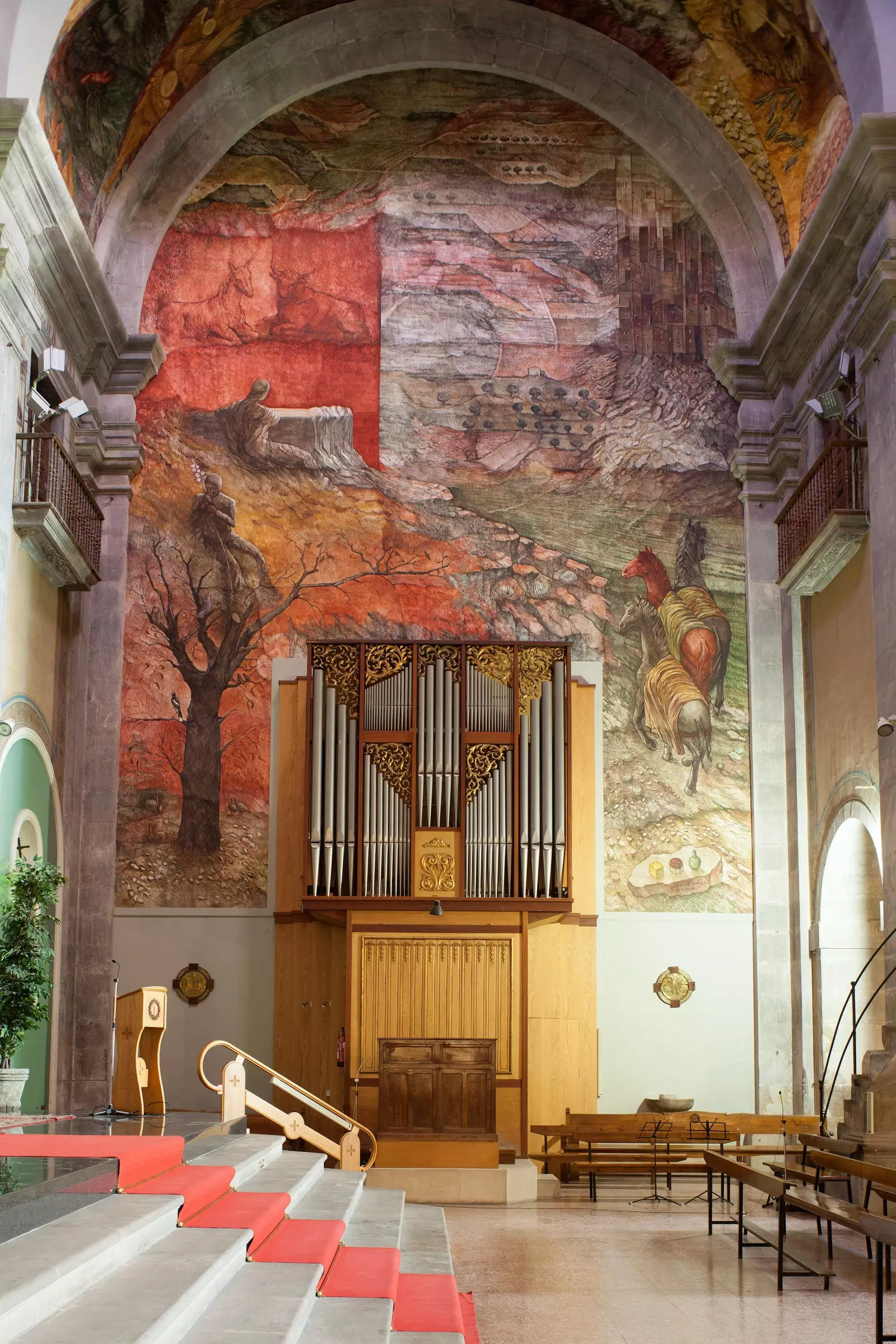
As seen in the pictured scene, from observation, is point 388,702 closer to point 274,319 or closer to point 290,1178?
point 274,319

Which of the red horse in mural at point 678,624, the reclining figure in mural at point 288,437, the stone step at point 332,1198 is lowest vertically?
the stone step at point 332,1198

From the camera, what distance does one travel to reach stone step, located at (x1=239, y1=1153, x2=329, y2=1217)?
26.6 feet

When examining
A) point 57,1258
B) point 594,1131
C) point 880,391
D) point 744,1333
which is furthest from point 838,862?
point 57,1258

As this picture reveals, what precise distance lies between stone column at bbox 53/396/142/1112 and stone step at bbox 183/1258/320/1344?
9.35 m

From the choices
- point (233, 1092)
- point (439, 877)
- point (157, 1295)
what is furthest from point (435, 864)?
point (157, 1295)

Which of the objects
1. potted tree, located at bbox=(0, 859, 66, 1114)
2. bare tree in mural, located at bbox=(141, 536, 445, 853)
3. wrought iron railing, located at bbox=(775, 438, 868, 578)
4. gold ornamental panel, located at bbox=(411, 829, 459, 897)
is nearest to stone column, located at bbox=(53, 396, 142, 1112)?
bare tree in mural, located at bbox=(141, 536, 445, 853)

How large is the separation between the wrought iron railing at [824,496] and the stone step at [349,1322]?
8935mm

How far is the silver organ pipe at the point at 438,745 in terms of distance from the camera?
15016 millimetres

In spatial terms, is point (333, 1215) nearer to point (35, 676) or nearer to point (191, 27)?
point (35, 676)

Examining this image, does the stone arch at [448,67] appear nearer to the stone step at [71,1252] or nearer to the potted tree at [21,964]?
the potted tree at [21,964]

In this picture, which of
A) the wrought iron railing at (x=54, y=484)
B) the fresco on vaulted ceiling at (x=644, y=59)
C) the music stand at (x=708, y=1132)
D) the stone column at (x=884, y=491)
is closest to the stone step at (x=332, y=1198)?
the music stand at (x=708, y=1132)

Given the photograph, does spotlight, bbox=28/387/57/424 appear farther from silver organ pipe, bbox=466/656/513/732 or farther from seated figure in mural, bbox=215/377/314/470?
silver organ pipe, bbox=466/656/513/732

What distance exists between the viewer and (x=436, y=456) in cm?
1708

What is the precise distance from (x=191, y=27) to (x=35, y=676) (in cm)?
733
